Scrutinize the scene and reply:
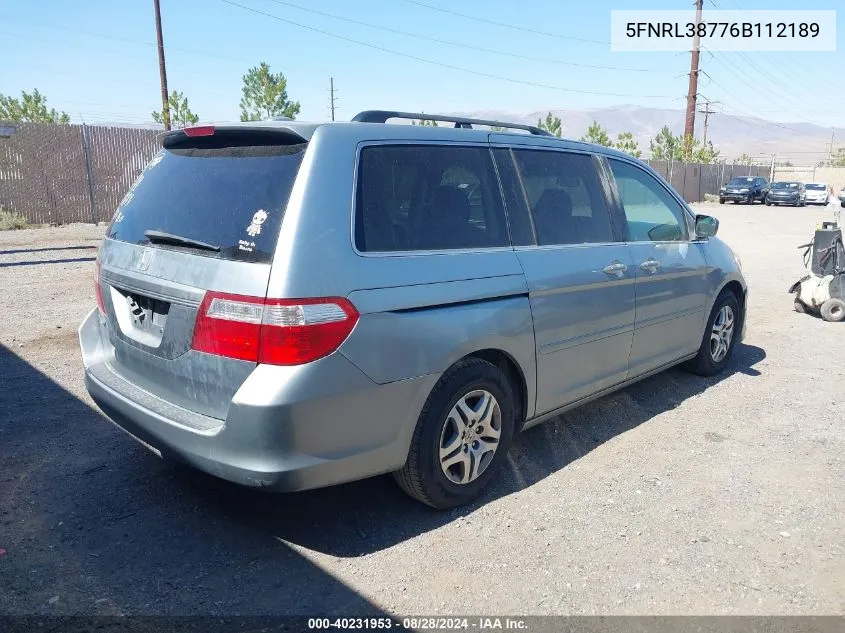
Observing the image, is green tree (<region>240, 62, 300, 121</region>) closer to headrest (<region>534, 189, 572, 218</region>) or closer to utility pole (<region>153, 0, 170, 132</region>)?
utility pole (<region>153, 0, 170, 132</region>)

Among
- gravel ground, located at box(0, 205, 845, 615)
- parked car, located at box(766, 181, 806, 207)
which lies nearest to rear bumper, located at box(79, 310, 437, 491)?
gravel ground, located at box(0, 205, 845, 615)

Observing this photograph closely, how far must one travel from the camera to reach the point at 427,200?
10.7ft

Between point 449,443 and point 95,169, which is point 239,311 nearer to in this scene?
point 449,443

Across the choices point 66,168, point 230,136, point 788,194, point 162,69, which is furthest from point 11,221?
point 788,194

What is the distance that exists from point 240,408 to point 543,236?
198cm

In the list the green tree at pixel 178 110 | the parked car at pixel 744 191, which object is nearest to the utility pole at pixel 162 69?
the green tree at pixel 178 110

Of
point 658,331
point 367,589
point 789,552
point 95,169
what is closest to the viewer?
point 367,589

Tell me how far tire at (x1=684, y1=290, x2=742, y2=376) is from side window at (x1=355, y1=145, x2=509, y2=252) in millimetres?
2709

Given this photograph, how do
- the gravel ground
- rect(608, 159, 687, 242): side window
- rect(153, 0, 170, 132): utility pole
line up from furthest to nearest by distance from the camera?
1. rect(153, 0, 170, 132): utility pole
2. rect(608, 159, 687, 242): side window
3. the gravel ground

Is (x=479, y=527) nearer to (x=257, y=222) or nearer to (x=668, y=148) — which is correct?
(x=257, y=222)

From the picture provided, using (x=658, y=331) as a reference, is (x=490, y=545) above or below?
below

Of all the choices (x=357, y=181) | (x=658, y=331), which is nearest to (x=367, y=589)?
(x=357, y=181)

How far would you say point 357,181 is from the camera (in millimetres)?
2951

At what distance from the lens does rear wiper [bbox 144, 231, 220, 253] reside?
9.38 feet
